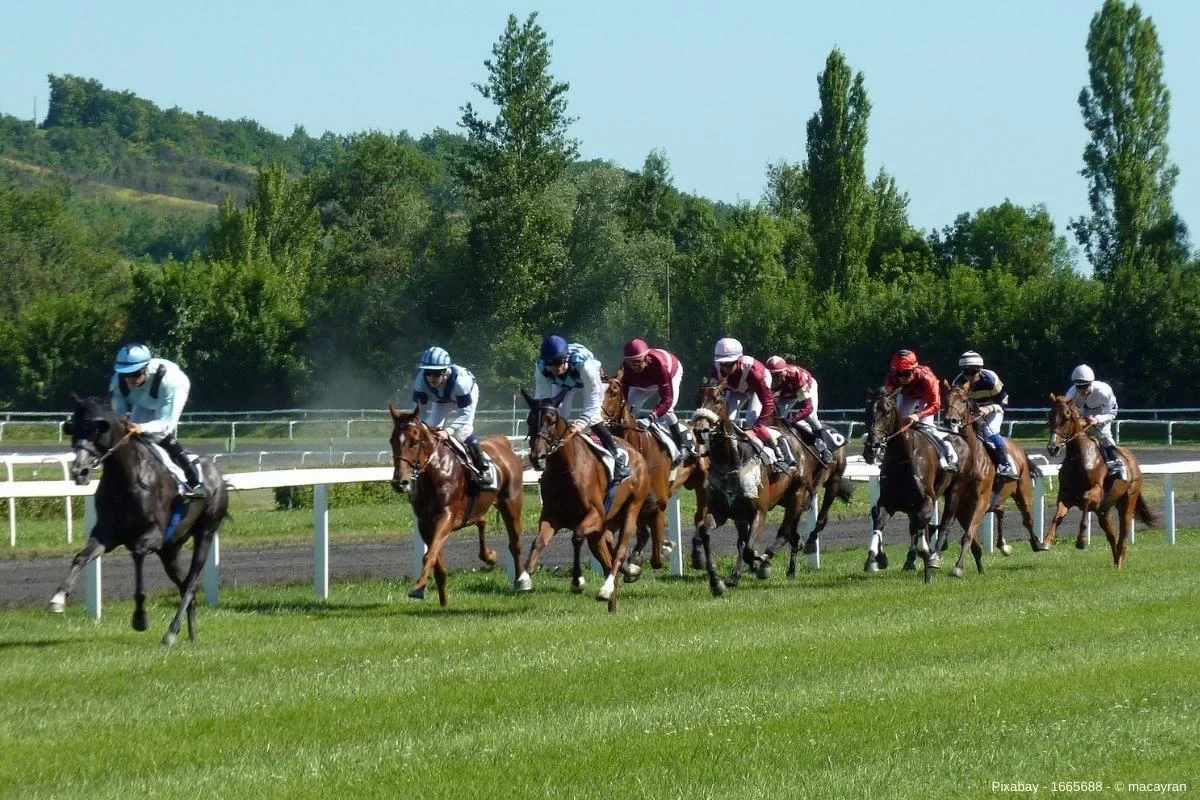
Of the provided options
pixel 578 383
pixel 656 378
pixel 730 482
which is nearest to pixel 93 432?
pixel 578 383

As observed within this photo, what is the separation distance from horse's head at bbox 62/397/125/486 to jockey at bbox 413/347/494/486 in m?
3.34

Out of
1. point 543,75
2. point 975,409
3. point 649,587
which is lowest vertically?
point 649,587

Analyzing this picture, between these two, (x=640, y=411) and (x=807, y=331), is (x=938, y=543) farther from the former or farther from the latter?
(x=807, y=331)

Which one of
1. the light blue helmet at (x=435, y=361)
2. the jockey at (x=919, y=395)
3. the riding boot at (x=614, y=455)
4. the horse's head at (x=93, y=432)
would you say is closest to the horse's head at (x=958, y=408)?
the jockey at (x=919, y=395)

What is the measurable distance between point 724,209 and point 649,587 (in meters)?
150

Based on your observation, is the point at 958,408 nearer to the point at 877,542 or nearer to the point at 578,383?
the point at 877,542

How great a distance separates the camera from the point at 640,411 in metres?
16.1

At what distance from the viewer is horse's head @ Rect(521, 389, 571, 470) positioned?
42.4 feet

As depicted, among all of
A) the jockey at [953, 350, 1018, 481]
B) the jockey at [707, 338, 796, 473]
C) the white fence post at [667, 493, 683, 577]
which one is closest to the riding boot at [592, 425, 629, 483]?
the jockey at [707, 338, 796, 473]

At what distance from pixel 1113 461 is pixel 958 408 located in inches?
92.6

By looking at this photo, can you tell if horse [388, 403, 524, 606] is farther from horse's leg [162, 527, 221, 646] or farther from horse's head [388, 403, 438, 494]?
horse's leg [162, 527, 221, 646]

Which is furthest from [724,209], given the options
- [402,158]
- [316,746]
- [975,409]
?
[316,746]

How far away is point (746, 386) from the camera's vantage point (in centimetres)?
1577

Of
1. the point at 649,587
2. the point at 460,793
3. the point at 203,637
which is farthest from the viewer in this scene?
the point at 649,587
